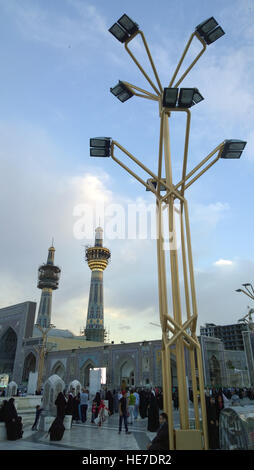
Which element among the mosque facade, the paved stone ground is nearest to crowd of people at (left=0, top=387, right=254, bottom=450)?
the paved stone ground

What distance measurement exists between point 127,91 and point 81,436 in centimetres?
861

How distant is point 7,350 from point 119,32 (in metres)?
46.1

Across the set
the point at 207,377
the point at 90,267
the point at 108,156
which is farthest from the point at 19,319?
the point at 108,156

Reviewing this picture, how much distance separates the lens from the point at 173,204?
239 inches

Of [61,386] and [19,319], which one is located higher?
[19,319]

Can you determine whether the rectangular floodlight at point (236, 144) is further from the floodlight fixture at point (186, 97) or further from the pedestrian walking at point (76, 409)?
the pedestrian walking at point (76, 409)

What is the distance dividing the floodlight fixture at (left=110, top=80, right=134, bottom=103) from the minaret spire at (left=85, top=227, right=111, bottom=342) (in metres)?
43.7

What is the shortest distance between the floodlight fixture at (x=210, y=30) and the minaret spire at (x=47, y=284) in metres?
51.6

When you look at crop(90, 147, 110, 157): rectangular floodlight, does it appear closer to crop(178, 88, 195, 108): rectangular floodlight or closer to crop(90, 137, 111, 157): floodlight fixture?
crop(90, 137, 111, 157): floodlight fixture

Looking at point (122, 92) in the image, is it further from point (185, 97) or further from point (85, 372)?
point (85, 372)

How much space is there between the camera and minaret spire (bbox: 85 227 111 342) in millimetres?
48000

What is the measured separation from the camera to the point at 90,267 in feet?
169

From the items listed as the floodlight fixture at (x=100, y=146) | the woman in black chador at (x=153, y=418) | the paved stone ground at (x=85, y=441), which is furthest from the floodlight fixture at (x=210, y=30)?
the woman in black chador at (x=153, y=418)
